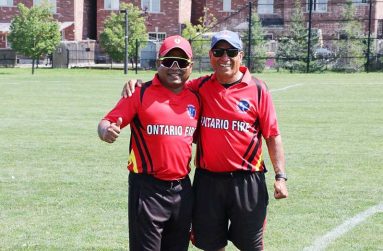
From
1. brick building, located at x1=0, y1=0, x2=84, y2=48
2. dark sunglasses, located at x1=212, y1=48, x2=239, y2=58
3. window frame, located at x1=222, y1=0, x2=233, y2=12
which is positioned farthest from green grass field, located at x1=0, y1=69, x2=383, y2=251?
brick building, located at x1=0, y1=0, x2=84, y2=48

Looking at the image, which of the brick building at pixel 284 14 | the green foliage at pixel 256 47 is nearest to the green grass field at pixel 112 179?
the green foliage at pixel 256 47

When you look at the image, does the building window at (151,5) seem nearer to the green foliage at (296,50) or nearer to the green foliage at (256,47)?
the green foliage at (256,47)

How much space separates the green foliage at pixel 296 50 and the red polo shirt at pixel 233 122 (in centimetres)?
3777

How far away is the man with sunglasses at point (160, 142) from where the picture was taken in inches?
203

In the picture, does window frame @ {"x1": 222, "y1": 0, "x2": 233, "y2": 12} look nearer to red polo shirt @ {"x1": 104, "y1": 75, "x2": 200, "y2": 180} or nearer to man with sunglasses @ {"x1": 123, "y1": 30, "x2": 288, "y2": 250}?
man with sunglasses @ {"x1": 123, "y1": 30, "x2": 288, "y2": 250}

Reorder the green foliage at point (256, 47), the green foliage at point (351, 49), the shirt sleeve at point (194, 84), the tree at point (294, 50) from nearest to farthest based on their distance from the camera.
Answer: the shirt sleeve at point (194, 84) → the green foliage at point (351, 49) → the tree at point (294, 50) → the green foliage at point (256, 47)

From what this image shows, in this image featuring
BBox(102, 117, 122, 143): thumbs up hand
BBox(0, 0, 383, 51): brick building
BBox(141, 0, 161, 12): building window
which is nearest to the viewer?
BBox(102, 117, 122, 143): thumbs up hand

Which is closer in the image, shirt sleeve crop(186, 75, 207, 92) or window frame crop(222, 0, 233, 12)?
shirt sleeve crop(186, 75, 207, 92)

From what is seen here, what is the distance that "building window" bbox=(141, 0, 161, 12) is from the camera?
208ft

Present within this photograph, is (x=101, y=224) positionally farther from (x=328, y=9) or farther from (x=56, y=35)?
(x=328, y=9)

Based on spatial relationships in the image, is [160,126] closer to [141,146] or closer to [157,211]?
[141,146]

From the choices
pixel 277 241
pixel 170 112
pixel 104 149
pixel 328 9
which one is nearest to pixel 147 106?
pixel 170 112

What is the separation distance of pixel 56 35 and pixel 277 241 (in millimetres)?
41080

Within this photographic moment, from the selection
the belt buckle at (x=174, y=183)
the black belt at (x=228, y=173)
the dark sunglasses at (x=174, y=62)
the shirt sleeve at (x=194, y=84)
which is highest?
the dark sunglasses at (x=174, y=62)
